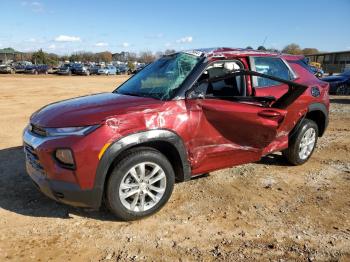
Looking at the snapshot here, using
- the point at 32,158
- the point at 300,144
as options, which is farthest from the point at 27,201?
the point at 300,144

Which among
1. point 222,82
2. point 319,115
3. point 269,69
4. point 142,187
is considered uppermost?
point 269,69

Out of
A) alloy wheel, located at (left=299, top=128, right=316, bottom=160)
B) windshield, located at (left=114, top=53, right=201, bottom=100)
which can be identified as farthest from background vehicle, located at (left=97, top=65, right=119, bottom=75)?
windshield, located at (left=114, top=53, right=201, bottom=100)

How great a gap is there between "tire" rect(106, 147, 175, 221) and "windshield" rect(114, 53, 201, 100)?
753mm

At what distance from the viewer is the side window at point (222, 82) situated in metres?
4.62

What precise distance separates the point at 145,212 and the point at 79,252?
0.89 m

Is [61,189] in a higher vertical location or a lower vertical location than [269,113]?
lower

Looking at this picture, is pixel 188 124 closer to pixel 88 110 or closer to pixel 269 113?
pixel 88 110

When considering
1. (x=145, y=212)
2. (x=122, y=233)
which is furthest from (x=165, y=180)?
(x=122, y=233)

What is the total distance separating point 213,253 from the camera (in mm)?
3596

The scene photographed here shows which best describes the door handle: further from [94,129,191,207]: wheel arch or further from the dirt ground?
[94,129,191,207]: wheel arch

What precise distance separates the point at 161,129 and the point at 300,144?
281 centimetres

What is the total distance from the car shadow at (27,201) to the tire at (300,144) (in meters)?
3.06

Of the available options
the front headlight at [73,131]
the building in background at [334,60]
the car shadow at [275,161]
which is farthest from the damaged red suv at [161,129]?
the building in background at [334,60]

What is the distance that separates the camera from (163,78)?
483 centimetres
